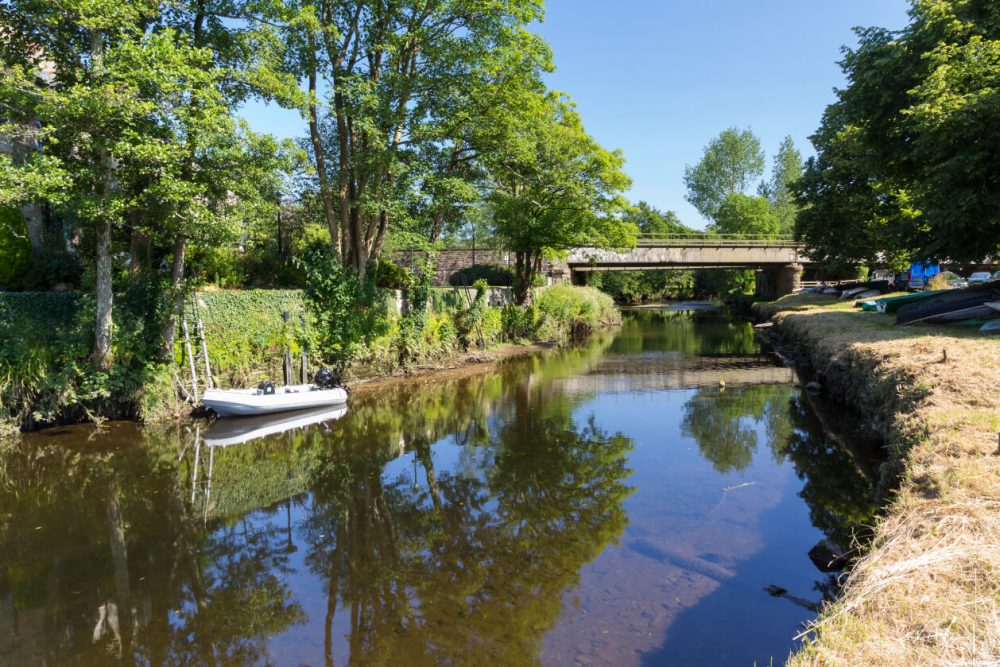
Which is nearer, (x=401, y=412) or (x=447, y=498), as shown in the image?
(x=447, y=498)

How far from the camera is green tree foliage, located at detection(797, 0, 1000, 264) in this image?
12766mm

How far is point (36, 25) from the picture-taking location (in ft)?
37.2

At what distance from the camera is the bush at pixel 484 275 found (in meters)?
34.1

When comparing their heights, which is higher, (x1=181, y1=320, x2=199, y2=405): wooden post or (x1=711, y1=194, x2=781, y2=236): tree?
(x1=711, y1=194, x2=781, y2=236): tree

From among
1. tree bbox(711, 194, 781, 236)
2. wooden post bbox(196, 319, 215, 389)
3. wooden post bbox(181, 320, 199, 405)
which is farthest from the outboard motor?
tree bbox(711, 194, 781, 236)

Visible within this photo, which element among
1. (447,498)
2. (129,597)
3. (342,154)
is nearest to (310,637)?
(129,597)

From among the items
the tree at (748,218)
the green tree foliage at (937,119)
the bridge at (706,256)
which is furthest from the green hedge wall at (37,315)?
the tree at (748,218)

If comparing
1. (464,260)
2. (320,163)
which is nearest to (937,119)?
(320,163)

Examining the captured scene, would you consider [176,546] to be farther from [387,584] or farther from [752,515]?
[752,515]

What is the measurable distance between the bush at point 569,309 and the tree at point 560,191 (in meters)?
3.67

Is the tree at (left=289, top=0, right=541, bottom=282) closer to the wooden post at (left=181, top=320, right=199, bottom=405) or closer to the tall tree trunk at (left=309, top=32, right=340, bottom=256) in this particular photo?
the tall tree trunk at (left=309, top=32, right=340, bottom=256)

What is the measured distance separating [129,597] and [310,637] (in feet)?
7.28

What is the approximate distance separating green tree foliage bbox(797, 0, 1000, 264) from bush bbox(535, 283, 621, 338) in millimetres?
15232

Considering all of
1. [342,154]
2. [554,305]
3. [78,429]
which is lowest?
[78,429]
